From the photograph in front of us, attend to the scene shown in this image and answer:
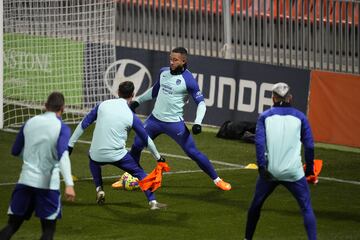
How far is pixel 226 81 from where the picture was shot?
73.0ft

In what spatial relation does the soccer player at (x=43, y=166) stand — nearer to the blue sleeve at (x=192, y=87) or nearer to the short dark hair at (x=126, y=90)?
the short dark hair at (x=126, y=90)

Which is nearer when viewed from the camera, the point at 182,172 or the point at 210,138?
the point at 182,172

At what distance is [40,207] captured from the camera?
11.1 m

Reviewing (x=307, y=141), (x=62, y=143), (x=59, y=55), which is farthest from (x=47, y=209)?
(x=59, y=55)

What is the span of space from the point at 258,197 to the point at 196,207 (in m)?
2.95

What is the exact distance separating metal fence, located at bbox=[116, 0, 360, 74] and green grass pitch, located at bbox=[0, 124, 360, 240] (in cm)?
314

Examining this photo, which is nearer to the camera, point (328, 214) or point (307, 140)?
point (307, 140)

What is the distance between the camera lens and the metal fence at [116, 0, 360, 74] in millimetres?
21797

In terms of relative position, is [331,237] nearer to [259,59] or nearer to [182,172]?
[182,172]

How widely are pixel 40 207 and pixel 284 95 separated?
9.56 ft

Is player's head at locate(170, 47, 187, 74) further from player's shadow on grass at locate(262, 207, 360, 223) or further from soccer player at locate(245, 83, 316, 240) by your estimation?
soccer player at locate(245, 83, 316, 240)

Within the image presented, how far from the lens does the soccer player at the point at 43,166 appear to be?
11055mm

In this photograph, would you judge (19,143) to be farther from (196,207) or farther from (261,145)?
(196,207)

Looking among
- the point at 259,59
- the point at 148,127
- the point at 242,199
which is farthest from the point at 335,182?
the point at 259,59
